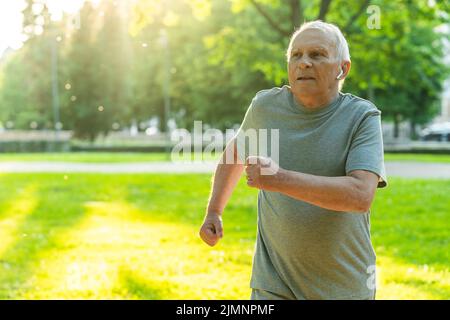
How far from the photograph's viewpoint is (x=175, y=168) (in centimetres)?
2183

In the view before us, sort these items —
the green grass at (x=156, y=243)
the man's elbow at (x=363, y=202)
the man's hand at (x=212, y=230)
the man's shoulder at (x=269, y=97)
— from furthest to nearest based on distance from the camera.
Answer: the green grass at (x=156, y=243), the man's hand at (x=212, y=230), the man's shoulder at (x=269, y=97), the man's elbow at (x=363, y=202)

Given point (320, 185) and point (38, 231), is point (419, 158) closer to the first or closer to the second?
point (38, 231)

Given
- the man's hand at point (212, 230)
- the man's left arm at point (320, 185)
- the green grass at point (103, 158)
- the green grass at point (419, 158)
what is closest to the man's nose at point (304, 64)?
the man's left arm at point (320, 185)

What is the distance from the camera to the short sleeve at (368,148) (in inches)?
99.0

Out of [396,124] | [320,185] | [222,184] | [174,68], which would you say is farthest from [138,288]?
[396,124]

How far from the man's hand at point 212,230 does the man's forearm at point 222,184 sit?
5 centimetres

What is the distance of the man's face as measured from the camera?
2639mm

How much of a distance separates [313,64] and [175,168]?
1929 centimetres

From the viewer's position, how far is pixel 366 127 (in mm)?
Answer: 2605

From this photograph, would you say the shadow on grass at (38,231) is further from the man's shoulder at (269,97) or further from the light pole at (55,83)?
the light pole at (55,83)

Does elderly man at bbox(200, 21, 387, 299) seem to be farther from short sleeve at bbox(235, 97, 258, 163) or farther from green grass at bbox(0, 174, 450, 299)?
green grass at bbox(0, 174, 450, 299)

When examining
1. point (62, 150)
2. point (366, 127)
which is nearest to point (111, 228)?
point (366, 127)

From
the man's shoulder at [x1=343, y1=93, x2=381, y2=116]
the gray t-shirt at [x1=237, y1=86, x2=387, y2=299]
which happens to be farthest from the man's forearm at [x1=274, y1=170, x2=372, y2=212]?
the man's shoulder at [x1=343, y1=93, x2=381, y2=116]

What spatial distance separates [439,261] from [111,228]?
465 centimetres
